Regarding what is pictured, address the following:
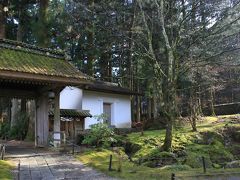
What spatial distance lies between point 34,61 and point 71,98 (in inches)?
376

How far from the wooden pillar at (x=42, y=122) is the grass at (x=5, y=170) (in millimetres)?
4638

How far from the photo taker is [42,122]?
1719cm

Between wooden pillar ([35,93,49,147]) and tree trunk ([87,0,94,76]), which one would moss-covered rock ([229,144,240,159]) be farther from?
tree trunk ([87,0,94,76])

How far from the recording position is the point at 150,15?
1973cm

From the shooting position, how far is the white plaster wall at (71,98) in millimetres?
25000

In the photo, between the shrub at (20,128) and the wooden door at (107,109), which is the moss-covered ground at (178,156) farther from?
the shrub at (20,128)

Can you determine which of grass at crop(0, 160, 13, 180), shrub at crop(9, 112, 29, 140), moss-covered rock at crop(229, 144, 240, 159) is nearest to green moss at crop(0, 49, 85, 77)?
grass at crop(0, 160, 13, 180)

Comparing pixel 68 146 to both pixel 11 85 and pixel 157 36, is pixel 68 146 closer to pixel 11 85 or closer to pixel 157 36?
pixel 11 85

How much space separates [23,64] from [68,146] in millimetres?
4813

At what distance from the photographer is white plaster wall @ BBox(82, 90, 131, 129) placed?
25.2 meters

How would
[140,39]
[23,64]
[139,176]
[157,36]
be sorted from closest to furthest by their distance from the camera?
1. [139,176]
2. [23,64]
3. [140,39]
4. [157,36]

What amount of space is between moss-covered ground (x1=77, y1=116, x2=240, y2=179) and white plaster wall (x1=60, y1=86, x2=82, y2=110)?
765cm

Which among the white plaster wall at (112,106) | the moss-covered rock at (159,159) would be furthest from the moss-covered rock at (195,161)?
the white plaster wall at (112,106)

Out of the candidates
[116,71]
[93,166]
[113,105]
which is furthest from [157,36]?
[93,166]
